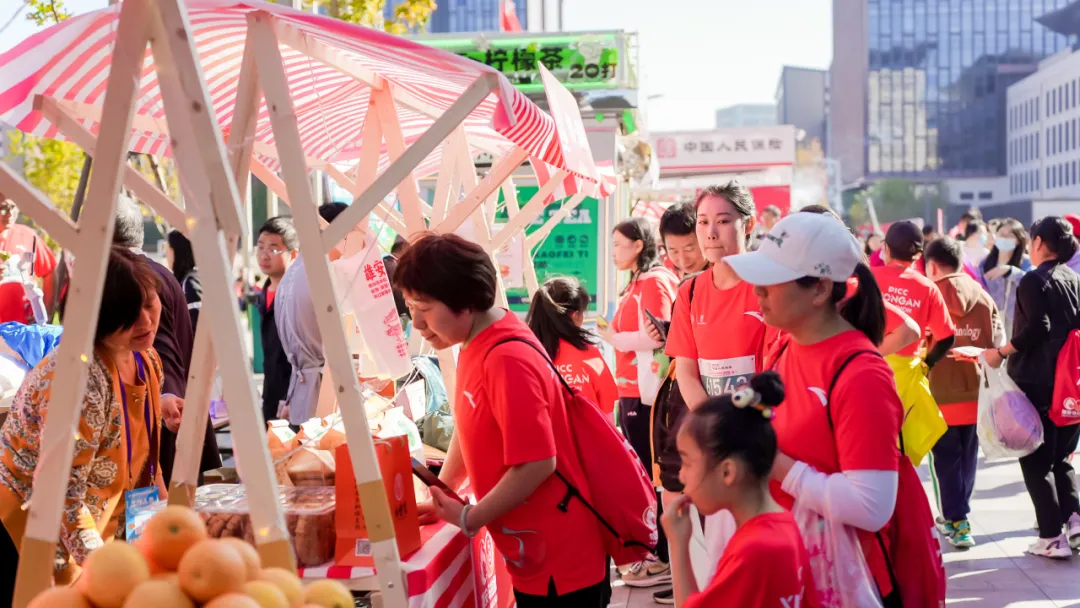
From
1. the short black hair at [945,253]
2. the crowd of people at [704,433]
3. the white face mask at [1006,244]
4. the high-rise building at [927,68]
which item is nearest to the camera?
the crowd of people at [704,433]

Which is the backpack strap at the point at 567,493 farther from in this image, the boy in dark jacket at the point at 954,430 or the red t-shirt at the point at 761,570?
the boy in dark jacket at the point at 954,430

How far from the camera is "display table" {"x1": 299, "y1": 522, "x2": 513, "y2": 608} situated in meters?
2.77

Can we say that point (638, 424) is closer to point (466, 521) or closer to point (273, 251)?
point (273, 251)

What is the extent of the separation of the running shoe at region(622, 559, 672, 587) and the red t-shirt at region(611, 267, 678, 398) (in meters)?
1.05

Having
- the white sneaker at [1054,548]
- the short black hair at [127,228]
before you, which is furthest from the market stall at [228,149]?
the white sneaker at [1054,548]

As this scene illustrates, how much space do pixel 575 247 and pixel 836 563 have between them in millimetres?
8887

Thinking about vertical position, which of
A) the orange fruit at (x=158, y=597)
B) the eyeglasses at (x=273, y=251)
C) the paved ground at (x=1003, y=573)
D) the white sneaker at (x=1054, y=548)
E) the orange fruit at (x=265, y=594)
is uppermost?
the eyeglasses at (x=273, y=251)

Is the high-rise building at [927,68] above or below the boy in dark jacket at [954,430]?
above

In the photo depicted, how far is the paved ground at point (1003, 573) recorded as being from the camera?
17.6ft

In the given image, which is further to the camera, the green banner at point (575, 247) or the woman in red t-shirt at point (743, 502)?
the green banner at point (575, 247)

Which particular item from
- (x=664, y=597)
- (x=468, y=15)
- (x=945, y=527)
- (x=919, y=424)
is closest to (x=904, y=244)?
(x=945, y=527)

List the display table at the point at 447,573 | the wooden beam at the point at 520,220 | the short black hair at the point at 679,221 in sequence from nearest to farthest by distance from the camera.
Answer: the display table at the point at 447,573
the short black hair at the point at 679,221
the wooden beam at the point at 520,220

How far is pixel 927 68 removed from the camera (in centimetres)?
11350

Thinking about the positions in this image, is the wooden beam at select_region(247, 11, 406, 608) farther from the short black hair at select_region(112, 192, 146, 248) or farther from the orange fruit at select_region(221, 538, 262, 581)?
the short black hair at select_region(112, 192, 146, 248)
